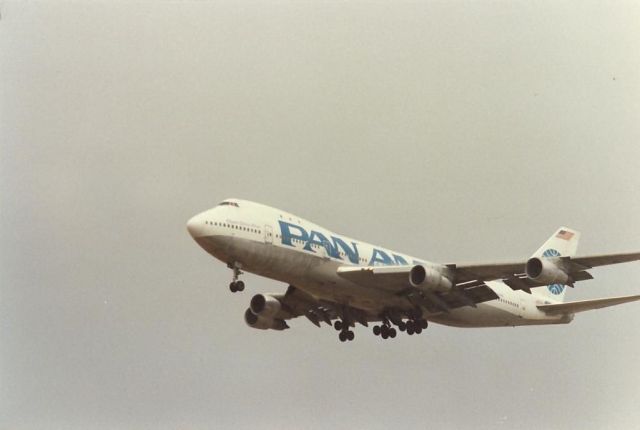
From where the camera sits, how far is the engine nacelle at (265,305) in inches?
1720

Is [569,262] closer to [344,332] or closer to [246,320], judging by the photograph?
[344,332]

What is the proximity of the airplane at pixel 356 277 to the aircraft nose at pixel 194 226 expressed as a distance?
0.04 m

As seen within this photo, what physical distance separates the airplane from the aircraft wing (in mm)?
45

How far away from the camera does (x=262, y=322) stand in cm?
4459

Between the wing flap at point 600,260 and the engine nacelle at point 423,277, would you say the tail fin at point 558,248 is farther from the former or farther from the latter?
the engine nacelle at point 423,277

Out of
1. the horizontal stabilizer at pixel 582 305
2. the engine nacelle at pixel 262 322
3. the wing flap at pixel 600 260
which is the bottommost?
the engine nacelle at pixel 262 322

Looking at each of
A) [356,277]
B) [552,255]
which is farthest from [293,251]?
[552,255]

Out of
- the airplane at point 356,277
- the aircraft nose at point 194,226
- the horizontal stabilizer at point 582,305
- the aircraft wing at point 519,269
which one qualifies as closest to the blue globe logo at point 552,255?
the horizontal stabilizer at point 582,305

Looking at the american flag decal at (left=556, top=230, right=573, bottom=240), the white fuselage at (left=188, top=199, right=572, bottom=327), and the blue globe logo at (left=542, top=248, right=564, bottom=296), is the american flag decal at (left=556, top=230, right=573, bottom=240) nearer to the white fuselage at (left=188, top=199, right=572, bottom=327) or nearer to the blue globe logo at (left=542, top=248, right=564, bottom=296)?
the blue globe logo at (left=542, top=248, right=564, bottom=296)

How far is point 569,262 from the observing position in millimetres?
35906

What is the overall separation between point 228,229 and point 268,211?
2449 mm

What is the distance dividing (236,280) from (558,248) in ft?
81.1

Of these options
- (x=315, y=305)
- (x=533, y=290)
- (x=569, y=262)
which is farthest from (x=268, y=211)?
(x=533, y=290)

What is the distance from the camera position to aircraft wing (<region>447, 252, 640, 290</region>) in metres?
34.7
